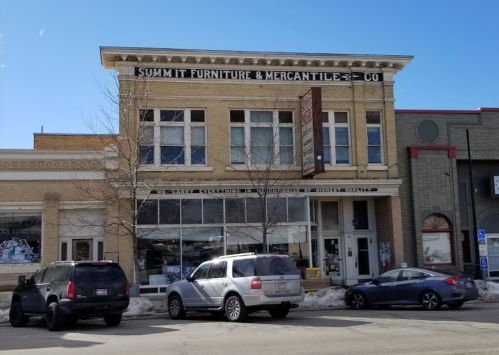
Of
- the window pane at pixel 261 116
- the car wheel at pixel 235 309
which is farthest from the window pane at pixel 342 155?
the car wheel at pixel 235 309

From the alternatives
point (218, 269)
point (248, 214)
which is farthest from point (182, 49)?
point (218, 269)

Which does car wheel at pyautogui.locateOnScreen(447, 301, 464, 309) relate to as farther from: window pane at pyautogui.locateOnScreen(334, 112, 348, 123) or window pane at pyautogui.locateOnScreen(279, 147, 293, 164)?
window pane at pyautogui.locateOnScreen(334, 112, 348, 123)

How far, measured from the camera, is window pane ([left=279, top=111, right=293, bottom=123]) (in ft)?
81.1

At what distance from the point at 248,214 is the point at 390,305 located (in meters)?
7.43

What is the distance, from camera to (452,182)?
25859mm

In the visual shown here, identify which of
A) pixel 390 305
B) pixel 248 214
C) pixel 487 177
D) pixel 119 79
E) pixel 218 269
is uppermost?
pixel 119 79

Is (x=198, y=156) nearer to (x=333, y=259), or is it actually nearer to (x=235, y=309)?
(x=333, y=259)

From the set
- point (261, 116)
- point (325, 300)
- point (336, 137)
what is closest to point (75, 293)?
point (325, 300)

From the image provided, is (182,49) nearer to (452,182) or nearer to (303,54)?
(303,54)

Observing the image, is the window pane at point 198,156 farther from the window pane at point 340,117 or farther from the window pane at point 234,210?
the window pane at point 340,117

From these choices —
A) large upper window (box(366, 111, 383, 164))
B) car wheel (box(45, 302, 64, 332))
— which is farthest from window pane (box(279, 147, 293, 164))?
car wheel (box(45, 302, 64, 332))

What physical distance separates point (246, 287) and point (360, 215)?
12535mm

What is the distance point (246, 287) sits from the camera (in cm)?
1457

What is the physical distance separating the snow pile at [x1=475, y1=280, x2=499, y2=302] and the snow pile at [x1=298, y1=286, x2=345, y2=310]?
488 cm
